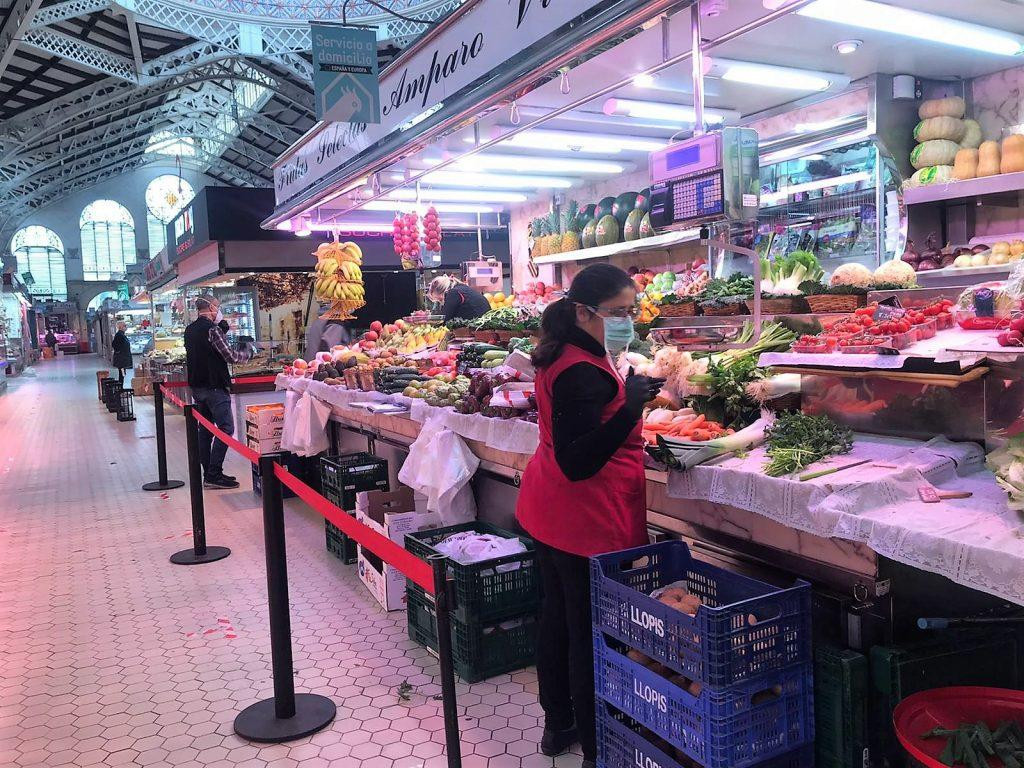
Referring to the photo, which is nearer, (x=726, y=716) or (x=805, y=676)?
(x=726, y=716)

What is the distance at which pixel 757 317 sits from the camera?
12.2ft

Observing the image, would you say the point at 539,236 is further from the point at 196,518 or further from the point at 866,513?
the point at 866,513

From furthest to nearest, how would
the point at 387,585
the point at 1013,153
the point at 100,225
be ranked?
the point at 100,225
the point at 1013,153
the point at 387,585

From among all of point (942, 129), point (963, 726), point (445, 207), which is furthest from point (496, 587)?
point (445, 207)

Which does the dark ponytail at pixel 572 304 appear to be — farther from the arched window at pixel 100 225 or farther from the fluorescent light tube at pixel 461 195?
the arched window at pixel 100 225

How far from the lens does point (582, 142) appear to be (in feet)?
20.7

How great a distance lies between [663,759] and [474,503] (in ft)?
8.38

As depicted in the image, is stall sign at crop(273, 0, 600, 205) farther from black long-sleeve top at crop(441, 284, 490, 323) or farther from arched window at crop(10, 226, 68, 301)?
arched window at crop(10, 226, 68, 301)

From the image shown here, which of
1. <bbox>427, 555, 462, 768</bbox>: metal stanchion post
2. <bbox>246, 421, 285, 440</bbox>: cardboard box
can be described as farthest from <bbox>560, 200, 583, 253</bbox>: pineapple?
<bbox>427, 555, 462, 768</bbox>: metal stanchion post

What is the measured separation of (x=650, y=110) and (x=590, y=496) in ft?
12.8

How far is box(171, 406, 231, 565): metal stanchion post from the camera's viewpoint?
218 inches

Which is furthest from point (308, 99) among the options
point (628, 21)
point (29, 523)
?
point (628, 21)

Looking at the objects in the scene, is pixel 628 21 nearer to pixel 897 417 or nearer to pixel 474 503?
pixel 897 417

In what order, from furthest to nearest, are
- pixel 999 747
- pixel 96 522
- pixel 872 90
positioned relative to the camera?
1. pixel 96 522
2. pixel 872 90
3. pixel 999 747
